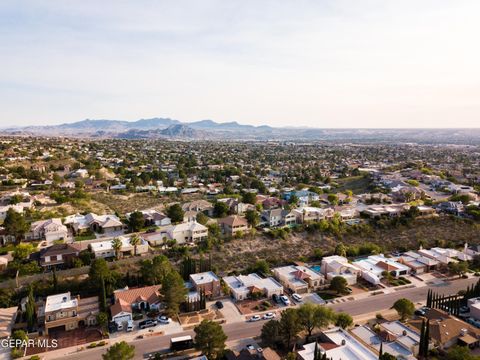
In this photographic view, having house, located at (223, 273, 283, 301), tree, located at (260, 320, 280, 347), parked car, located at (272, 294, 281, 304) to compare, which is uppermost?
tree, located at (260, 320, 280, 347)

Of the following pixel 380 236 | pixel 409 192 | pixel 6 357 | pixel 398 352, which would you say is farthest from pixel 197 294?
pixel 409 192

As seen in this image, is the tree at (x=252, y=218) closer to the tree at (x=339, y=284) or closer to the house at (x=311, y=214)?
the house at (x=311, y=214)

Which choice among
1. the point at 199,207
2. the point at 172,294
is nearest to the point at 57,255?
the point at 172,294

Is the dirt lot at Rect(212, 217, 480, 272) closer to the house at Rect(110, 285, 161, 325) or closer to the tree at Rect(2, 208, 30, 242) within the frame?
the house at Rect(110, 285, 161, 325)

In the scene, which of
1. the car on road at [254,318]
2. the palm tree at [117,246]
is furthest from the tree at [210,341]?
the palm tree at [117,246]

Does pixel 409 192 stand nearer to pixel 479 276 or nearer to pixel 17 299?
pixel 479 276

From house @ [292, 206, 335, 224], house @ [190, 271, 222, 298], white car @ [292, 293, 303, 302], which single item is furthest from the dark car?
house @ [292, 206, 335, 224]

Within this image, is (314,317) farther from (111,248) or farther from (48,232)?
(48,232)
